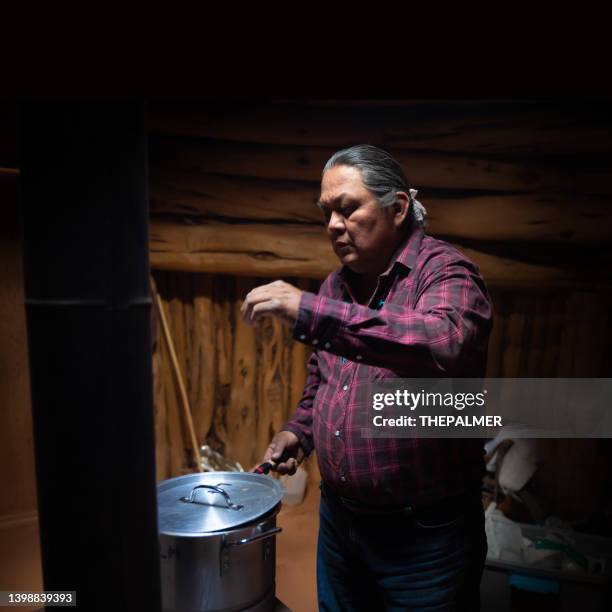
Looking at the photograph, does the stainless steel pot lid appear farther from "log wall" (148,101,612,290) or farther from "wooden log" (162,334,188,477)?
"wooden log" (162,334,188,477)

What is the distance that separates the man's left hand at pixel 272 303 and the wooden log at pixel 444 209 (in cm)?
196

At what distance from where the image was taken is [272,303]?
Answer: 956mm

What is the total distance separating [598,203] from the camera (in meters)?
2.51

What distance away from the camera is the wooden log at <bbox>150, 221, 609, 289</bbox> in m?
2.97

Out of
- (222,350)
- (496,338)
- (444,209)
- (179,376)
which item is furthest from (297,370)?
(444,209)

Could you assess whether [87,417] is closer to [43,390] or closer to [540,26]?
[43,390]

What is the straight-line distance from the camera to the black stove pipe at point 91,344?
0.79 meters

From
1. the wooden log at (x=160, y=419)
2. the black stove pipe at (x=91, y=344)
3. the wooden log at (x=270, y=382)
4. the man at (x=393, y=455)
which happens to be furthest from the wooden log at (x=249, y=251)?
the black stove pipe at (x=91, y=344)

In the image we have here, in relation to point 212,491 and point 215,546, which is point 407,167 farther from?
point 215,546

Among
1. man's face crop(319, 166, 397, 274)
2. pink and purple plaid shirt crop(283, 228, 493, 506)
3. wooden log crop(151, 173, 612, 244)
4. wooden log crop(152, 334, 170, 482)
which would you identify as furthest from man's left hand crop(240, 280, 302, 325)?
wooden log crop(152, 334, 170, 482)

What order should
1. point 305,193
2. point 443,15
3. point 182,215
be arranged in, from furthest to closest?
point 182,215 < point 305,193 < point 443,15

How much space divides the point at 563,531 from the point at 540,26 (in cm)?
251

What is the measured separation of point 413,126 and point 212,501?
2.08m

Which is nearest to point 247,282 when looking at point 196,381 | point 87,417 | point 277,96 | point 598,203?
point 196,381
